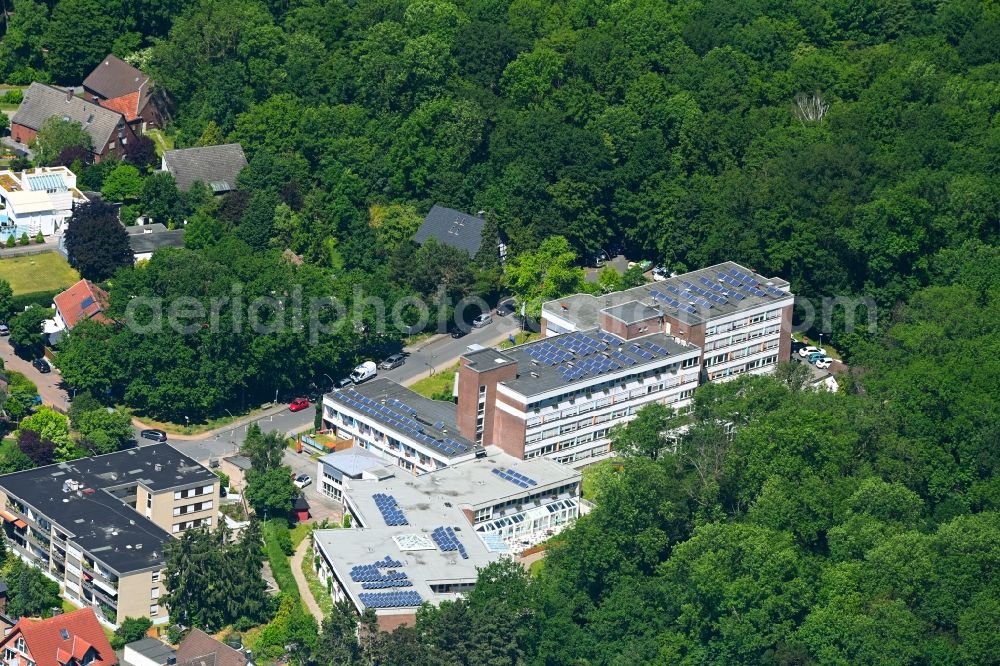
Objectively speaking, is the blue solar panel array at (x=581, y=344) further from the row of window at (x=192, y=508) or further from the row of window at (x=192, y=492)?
the row of window at (x=192, y=508)

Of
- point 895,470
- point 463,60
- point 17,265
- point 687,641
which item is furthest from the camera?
point 463,60

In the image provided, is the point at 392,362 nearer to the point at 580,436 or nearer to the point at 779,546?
the point at 580,436

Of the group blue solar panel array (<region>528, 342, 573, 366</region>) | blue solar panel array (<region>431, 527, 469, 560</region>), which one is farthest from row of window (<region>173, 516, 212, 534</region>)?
blue solar panel array (<region>528, 342, 573, 366</region>)

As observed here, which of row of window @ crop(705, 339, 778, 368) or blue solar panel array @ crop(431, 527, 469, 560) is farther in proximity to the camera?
row of window @ crop(705, 339, 778, 368)

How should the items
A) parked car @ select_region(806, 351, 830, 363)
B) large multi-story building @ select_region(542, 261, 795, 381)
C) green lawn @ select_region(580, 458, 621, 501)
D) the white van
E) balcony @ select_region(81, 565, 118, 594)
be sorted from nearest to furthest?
1. balcony @ select_region(81, 565, 118, 594)
2. green lawn @ select_region(580, 458, 621, 501)
3. large multi-story building @ select_region(542, 261, 795, 381)
4. the white van
5. parked car @ select_region(806, 351, 830, 363)

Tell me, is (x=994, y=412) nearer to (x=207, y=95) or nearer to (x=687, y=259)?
(x=687, y=259)

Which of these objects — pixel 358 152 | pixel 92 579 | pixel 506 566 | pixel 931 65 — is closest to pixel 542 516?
pixel 506 566

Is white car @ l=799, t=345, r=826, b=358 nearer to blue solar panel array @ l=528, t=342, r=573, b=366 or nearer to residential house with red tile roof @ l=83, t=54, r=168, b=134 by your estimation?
blue solar panel array @ l=528, t=342, r=573, b=366
